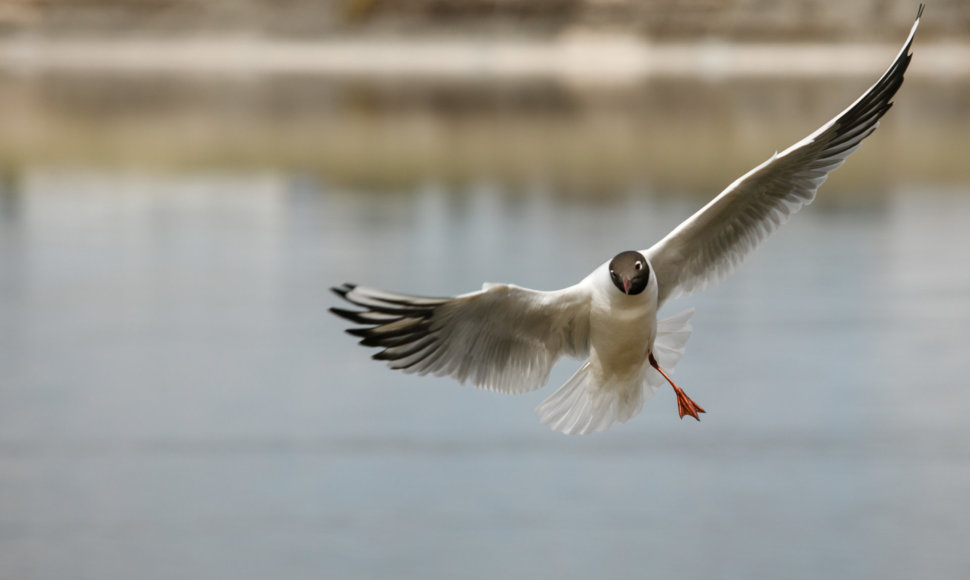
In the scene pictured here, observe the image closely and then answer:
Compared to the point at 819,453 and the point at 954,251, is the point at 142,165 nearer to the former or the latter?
the point at 954,251

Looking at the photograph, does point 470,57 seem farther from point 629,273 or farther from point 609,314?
point 629,273

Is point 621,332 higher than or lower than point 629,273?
lower

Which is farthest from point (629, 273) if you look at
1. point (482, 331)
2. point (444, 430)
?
point (444, 430)

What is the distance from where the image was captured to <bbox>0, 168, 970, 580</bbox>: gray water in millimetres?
3682

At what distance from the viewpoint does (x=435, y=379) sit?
5367mm

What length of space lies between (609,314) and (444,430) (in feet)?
4.01

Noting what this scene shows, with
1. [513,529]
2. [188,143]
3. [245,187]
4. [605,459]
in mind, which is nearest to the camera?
[513,529]

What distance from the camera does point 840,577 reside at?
3.48m

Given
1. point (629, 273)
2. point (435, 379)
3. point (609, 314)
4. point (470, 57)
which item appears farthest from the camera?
point (470, 57)

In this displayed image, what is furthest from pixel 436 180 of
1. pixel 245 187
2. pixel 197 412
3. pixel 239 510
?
pixel 239 510

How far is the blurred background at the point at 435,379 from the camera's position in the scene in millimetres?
3766

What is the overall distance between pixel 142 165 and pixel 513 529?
7.91 metres

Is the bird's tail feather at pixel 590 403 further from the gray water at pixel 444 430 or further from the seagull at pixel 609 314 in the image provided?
the gray water at pixel 444 430

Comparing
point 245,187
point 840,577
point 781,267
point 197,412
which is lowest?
point 840,577
